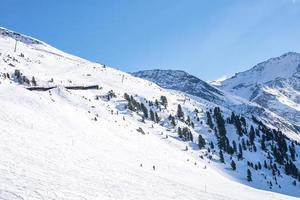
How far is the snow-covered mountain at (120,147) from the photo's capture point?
2391 cm

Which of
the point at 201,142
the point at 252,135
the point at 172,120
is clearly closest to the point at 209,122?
the point at 252,135

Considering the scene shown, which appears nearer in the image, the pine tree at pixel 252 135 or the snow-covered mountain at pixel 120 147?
the snow-covered mountain at pixel 120 147

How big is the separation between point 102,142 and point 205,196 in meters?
17.9

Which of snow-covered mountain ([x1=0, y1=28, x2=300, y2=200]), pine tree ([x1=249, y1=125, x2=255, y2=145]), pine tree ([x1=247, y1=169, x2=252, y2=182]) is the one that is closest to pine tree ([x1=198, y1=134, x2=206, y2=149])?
snow-covered mountain ([x1=0, y1=28, x2=300, y2=200])

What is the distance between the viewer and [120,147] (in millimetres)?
44656

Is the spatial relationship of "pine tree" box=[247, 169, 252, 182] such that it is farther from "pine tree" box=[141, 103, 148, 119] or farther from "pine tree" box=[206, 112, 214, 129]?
"pine tree" box=[206, 112, 214, 129]

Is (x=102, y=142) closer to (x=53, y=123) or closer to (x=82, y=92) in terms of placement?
(x=53, y=123)

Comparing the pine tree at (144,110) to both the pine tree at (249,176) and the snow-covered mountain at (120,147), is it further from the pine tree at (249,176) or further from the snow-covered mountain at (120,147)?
the pine tree at (249,176)

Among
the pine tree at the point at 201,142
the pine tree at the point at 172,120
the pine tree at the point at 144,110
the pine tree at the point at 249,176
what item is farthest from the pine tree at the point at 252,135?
the pine tree at the point at 144,110

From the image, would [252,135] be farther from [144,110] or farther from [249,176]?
[249,176]

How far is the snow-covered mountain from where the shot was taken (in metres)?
23.9

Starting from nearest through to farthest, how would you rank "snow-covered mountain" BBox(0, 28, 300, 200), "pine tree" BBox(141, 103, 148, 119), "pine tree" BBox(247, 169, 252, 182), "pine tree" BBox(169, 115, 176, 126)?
"snow-covered mountain" BBox(0, 28, 300, 200) < "pine tree" BBox(247, 169, 252, 182) < "pine tree" BBox(141, 103, 148, 119) < "pine tree" BBox(169, 115, 176, 126)

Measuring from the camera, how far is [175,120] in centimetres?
9338

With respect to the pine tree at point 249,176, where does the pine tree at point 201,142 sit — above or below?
above
